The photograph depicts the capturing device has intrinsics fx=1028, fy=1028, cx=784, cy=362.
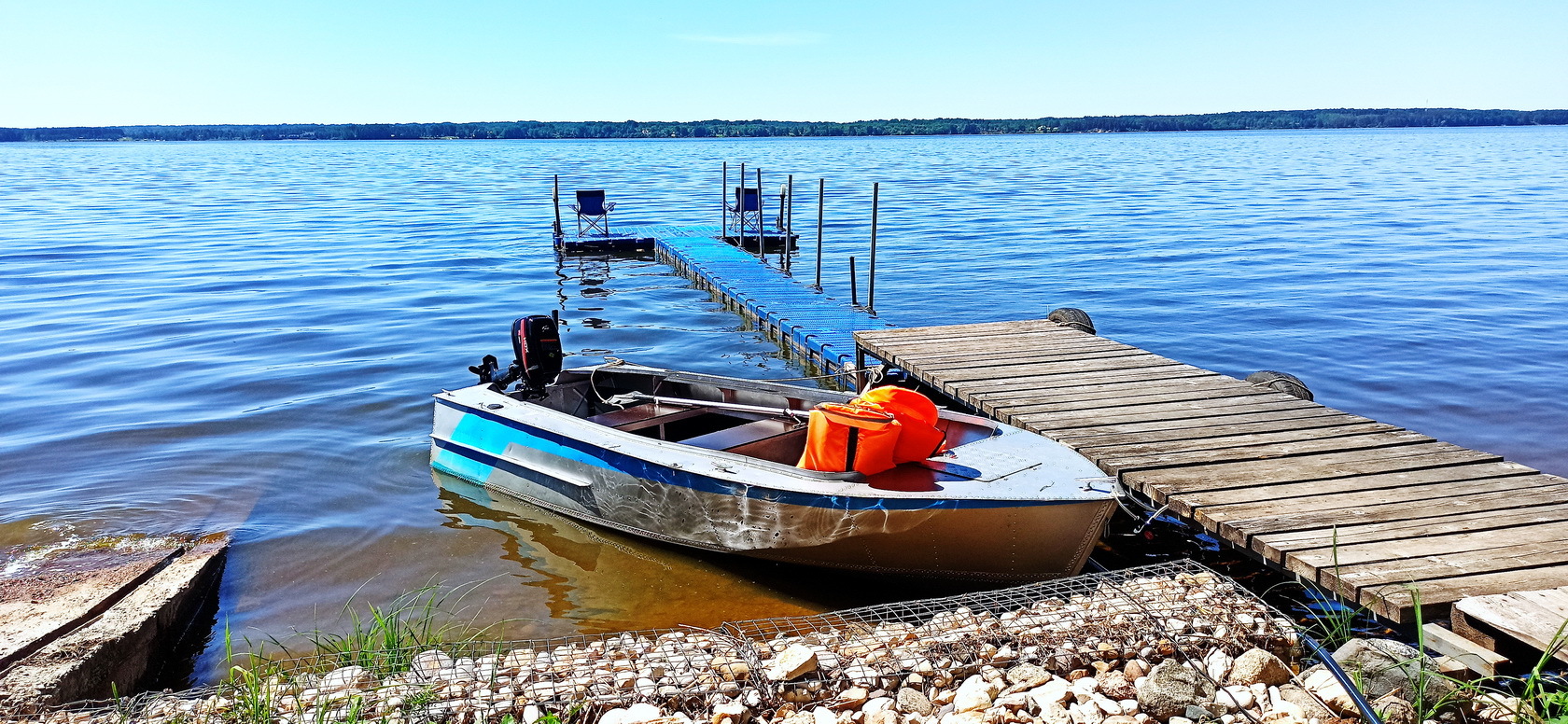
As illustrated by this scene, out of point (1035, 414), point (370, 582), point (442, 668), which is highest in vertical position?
point (1035, 414)

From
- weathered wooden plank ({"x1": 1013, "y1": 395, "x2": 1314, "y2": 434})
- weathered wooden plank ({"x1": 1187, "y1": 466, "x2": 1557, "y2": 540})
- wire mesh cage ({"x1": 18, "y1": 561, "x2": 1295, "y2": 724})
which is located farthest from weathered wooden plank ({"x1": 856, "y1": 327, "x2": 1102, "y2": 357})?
wire mesh cage ({"x1": 18, "y1": 561, "x2": 1295, "y2": 724})

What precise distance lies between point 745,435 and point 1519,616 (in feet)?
14.3

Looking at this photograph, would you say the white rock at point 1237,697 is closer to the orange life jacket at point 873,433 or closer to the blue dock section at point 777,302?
the orange life jacket at point 873,433

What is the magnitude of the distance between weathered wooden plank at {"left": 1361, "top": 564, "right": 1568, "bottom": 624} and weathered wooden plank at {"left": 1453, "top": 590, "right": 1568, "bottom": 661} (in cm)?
10

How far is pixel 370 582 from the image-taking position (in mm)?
6641

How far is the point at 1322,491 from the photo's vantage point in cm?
548

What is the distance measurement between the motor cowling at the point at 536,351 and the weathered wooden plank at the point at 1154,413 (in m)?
3.49

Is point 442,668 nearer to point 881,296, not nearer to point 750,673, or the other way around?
point 750,673

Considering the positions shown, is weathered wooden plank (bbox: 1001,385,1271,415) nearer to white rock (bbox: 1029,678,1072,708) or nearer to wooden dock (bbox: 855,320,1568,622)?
wooden dock (bbox: 855,320,1568,622)

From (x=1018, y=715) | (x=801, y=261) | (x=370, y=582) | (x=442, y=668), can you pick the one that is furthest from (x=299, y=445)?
(x=801, y=261)

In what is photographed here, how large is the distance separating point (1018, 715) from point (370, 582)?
4.57 metres

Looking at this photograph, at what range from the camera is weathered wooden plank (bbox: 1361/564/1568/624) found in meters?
4.23

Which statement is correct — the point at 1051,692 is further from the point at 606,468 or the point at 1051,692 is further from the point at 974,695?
the point at 606,468

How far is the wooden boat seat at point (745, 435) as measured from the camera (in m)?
6.74
